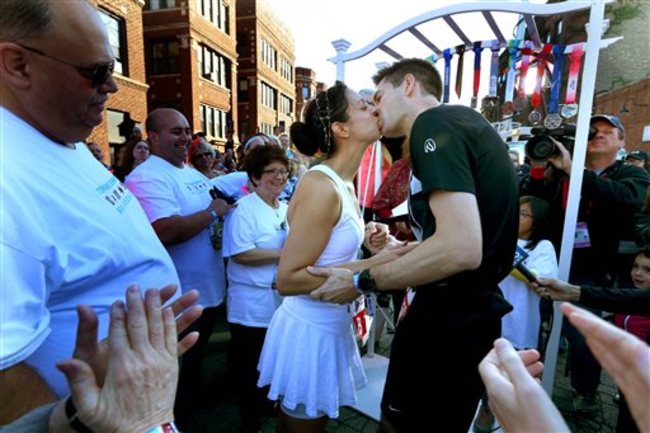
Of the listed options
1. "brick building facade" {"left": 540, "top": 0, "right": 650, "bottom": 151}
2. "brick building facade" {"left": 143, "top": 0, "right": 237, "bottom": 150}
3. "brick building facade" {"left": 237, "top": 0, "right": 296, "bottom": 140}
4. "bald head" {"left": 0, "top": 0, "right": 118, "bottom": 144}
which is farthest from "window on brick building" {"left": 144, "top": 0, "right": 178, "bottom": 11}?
"bald head" {"left": 0, "top": 0, "right": 118, "bottom": 144}

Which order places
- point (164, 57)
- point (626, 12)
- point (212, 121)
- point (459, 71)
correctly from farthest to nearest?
point (212, 121) < point (164, 57) < point (626, 12) < point (459, 71)

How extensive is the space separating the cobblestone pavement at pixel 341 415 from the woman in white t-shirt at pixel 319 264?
0.99m

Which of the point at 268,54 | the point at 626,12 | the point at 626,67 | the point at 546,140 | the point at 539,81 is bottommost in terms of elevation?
the point at 546,140

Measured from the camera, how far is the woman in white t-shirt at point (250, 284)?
2.58 m

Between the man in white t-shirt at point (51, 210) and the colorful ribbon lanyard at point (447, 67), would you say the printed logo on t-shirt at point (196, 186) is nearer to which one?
the man in white t-shirt at point (51, 210)

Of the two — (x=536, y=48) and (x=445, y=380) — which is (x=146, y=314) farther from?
(x=536, y=48)

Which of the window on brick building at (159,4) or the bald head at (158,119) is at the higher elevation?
the window on brick building at (159,4)

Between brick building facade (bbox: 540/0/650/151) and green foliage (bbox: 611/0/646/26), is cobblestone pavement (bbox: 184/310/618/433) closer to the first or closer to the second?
brick building facade (bbox: 540/0/650/151)

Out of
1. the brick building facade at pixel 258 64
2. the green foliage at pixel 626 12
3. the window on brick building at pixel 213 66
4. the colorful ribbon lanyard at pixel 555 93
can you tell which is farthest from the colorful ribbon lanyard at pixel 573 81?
the brick building facade at pixel 258 64

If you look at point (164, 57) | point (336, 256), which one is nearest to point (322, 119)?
point (336, 256)

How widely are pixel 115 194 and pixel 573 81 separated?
2.99 metres

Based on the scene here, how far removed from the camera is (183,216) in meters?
2.57

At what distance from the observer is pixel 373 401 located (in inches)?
118

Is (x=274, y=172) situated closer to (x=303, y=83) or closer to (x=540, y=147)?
(x=540, y=147)
